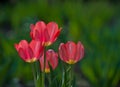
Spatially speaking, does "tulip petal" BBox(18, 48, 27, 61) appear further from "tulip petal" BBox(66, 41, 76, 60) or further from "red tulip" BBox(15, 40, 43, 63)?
"tulip petal" BBox(66, 41, 76, 60)

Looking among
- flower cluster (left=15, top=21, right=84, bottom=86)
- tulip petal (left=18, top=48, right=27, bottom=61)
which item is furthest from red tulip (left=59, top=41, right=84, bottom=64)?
tulip petal (left=18, top=48, right=27, bottom=61)

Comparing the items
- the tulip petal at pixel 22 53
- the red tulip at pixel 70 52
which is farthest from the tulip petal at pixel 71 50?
the tulip petal at pixel 22 53

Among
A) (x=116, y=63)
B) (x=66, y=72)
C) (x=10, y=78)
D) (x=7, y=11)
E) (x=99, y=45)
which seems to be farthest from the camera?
(x=7, y=11)

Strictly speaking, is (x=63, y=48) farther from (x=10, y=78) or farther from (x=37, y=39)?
(x=10, y=78)

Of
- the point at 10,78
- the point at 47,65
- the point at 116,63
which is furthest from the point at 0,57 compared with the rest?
the point at 47,65

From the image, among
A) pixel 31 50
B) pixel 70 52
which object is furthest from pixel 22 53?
pixel 70 52

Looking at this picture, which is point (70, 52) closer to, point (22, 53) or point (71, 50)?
point (71, 50)

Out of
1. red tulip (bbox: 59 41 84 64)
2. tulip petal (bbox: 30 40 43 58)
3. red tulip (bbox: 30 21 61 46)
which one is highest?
red tulip (bbox: 30 21 61 46)
